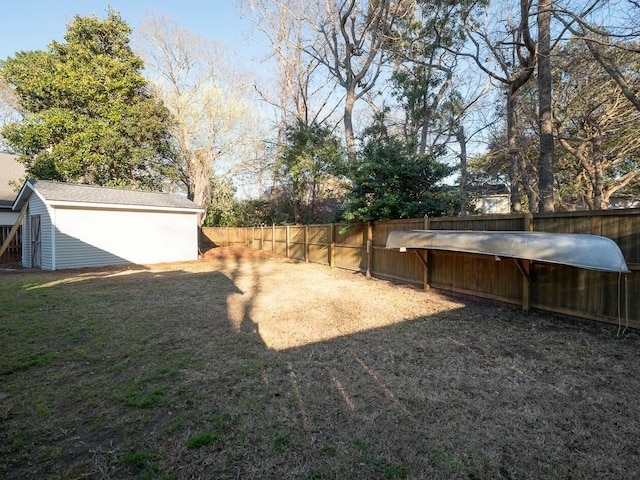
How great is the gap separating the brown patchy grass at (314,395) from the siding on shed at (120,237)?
6929mm

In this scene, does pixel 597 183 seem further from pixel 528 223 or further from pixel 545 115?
pixel 528 223

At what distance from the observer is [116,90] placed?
17.0m

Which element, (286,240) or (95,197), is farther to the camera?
(286,240)

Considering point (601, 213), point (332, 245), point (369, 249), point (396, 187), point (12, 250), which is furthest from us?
point (12, 250)

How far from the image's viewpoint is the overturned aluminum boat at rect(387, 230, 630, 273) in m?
3.76

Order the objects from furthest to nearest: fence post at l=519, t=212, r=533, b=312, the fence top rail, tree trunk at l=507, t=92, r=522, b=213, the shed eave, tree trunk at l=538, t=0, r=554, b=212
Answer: the shed eave < tree trunk at l=507, t=92, r=522, b=213 < tree trunk at l=538, t=0, r=554, b=212 < fence post at l=519, t=212, r=533, b=312 < the fence top rail

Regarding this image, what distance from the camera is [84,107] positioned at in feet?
54.4

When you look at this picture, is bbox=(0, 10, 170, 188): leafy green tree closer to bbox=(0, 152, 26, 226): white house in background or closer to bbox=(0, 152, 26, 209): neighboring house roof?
bbox=(0, 152, 26, 226): white house in background

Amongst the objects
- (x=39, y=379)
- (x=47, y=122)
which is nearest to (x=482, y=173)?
(x=39, y=379)

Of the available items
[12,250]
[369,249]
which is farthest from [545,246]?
[12,250]

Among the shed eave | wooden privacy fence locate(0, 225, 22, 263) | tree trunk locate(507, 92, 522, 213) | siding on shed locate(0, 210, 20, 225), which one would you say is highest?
tree trunk locate(507, 92, 522, 213)

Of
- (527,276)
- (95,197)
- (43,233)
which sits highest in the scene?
(95,197)

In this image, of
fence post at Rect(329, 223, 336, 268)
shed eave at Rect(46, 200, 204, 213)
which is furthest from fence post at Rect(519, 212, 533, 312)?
shed eave at Rect(46, 200, 204, 213)

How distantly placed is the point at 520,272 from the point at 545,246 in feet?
4.31
